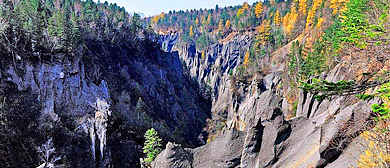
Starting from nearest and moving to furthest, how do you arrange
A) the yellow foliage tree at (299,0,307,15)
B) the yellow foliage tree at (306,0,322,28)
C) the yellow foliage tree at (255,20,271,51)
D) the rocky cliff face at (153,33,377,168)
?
the rocky cliff face at (153,33,377,168) < the yellow foliage tree at (306,0,322,28) < the yellow foliage tree at (255,20,271,51) < the yellow foliage tree at (299,0,307,15)

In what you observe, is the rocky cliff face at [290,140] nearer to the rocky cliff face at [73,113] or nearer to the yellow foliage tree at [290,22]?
the rocky cliff face at [73,113]

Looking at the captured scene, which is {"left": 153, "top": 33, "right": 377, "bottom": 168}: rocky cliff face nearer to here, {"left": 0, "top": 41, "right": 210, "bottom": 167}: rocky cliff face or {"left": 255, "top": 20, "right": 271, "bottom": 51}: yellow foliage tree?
{"left": 0, "top": 41, "right": 210, "bottom": 167}: rocky cliff face

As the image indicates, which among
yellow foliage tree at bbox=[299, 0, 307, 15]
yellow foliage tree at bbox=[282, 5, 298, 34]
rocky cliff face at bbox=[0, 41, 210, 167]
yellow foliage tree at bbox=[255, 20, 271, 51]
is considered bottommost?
rocky cliff face at bbox=[0, 41, 210, 167]

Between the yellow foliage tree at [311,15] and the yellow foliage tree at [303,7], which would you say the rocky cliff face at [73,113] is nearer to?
the yellow foliage tree at [311,15]

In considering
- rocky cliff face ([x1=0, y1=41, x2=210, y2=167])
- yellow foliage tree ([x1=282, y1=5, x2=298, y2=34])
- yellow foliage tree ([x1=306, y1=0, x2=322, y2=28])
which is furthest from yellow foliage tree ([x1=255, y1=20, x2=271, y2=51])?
rocky cliff face ([x1=0, y1=41, x2=210, y2=167])

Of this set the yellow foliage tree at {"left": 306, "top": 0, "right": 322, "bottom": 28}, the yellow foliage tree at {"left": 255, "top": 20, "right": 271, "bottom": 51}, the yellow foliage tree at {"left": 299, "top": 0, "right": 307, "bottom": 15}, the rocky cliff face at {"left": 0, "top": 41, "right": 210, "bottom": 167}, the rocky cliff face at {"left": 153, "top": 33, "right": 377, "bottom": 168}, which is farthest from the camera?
the yellow foliage tree at {"left": 299, "top": 0, "right": 307, "bottom": 15}

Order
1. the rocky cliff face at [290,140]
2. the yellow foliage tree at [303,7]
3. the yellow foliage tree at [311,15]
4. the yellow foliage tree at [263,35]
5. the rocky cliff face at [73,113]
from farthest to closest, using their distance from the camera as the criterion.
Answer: the yellow foliage tree at [303,7] < the yellow foliage tree at [263,35] < the yellow foliage tree at [311,15] < the rocky cliff face at [73,113] < the rocky cliff face at [290,140]

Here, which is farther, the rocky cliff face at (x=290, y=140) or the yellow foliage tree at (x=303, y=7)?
the yellow foliage tree at (x=303, y=7)

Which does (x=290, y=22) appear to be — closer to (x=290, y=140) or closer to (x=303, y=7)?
(x=303, y=7)

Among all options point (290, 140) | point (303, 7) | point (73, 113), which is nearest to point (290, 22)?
point (303, 7)

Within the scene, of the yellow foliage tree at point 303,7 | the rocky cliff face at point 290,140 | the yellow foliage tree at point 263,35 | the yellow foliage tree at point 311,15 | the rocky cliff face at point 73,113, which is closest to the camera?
the rocky cliff face at point 290,140

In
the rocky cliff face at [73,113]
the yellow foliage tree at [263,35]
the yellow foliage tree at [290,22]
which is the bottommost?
the rocky cliff face at [73,113]

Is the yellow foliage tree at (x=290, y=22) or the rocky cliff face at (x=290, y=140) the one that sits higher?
the yellow foliage tree at (x=290, y=22)

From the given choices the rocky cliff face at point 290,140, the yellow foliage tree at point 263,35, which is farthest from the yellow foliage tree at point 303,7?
the rocky cliff face at point 290,140
